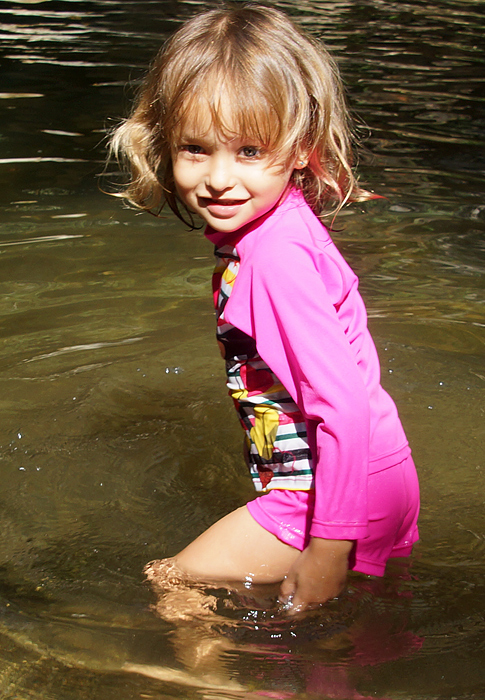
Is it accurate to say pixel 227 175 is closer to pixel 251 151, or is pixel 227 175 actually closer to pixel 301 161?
pixel 251 151

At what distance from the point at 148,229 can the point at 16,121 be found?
273 cm

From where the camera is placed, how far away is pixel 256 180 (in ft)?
6.26

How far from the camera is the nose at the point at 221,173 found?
1883 mm

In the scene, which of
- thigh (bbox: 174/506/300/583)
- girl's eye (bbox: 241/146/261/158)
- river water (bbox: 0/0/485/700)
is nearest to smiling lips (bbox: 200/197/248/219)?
girl's eye (bbox: 241/146/261/158)

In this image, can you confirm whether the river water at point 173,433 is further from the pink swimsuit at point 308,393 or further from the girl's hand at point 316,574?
the pink swimsuit at point 308,393

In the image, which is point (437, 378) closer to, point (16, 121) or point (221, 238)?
point (221, 238)

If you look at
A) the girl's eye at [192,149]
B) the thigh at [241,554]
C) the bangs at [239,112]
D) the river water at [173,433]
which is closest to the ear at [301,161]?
the bangs at [239,112]

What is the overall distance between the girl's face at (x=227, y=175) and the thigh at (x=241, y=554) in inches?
28.7

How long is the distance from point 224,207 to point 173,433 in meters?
1.31

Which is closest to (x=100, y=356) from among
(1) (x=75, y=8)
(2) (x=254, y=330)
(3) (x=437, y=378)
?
(3) (x=437, y=378)

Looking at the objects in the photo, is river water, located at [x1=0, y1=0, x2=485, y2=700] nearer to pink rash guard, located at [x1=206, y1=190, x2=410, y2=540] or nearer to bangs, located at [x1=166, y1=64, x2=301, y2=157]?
pink rash guard, located at [x1=206, y1=190, x2=410, y2=540]

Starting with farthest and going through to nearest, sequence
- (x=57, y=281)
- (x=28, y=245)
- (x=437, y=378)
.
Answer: (x=28, y=245), (x=57, y=281), (x=437, y=378)

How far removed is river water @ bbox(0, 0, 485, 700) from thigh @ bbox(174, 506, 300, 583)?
0.09 m

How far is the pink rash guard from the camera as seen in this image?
1.73 m
